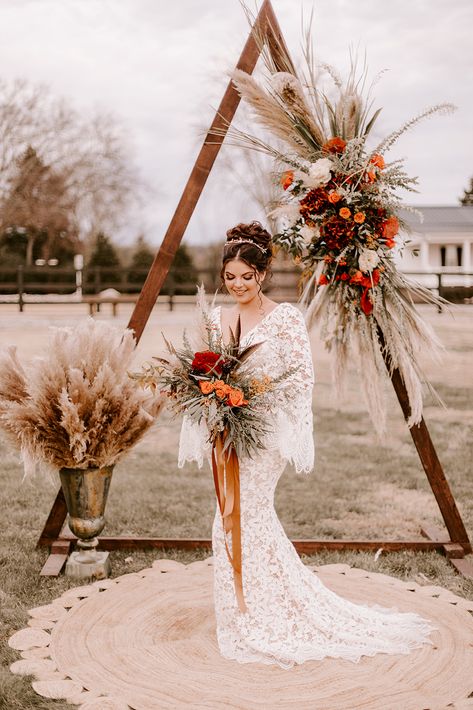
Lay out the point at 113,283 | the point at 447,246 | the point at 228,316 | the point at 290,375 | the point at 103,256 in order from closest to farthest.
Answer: the point at 290,375
the point at 228,316
the point at 113,283
the point at 103,256
the point at 447,246

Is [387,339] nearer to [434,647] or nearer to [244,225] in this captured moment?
[244,225]

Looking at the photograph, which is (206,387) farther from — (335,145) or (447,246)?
(447,246)

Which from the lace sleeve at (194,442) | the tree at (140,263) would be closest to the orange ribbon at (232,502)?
the lace sleeve at (194,442)

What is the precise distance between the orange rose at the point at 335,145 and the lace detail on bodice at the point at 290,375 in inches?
47.6

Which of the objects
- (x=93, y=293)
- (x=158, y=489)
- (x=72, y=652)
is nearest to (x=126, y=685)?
(x=72, y=652)

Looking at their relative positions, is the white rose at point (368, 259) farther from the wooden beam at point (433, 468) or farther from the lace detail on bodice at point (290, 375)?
the lace detail on bodice at point (290, 375)

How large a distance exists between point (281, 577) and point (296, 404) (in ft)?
2.61

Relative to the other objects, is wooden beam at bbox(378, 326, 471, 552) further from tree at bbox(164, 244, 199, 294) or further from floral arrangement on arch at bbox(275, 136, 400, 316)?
tree at bbox(164, 244, 199, 294)

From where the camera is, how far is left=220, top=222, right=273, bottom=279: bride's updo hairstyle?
343 centimetres

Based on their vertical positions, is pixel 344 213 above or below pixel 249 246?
above

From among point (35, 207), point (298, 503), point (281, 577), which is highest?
point (35, 207)

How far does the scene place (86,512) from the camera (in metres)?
4.33

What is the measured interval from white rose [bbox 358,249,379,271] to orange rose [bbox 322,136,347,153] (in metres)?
0.57

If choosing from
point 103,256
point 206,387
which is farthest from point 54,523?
point 103,256
